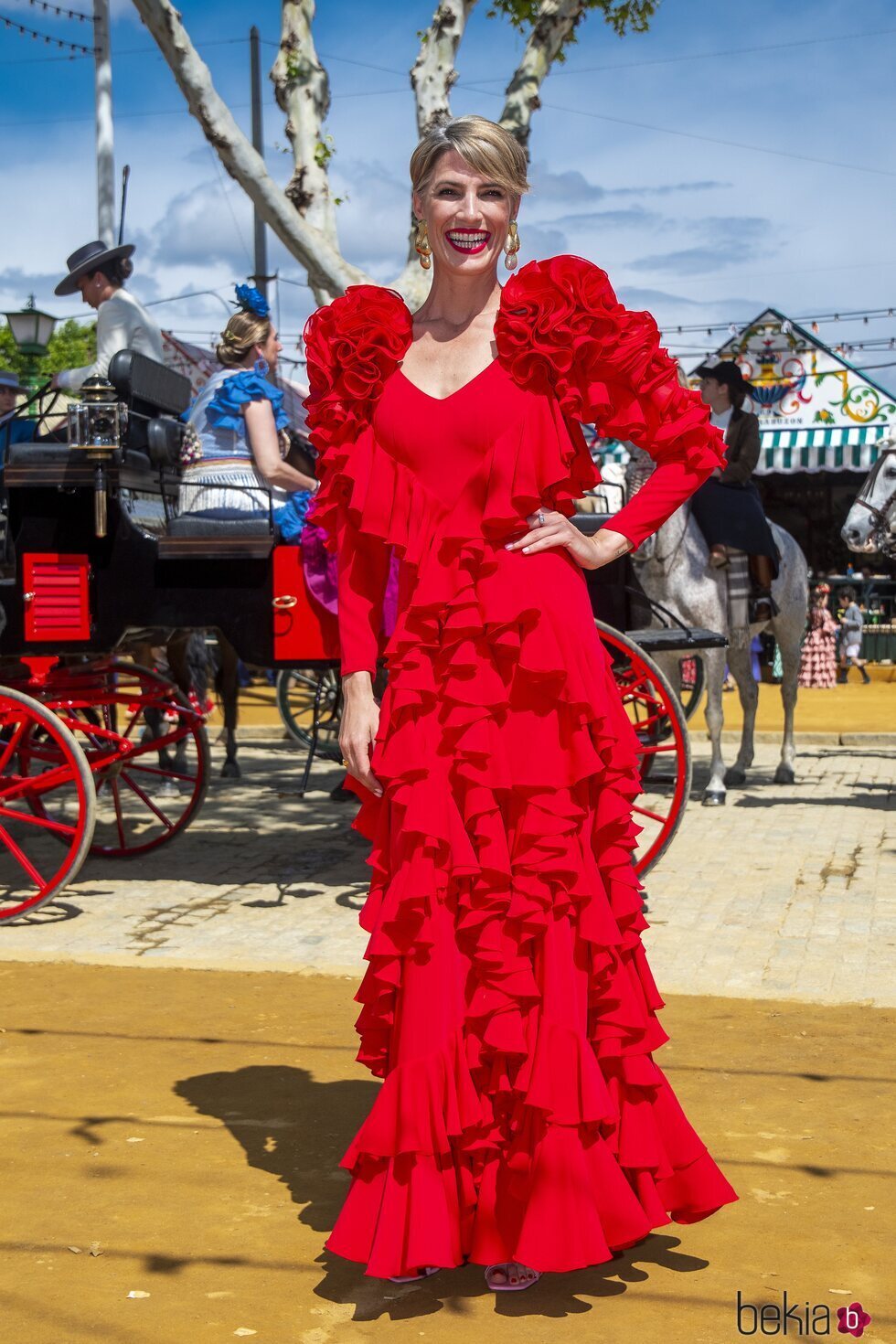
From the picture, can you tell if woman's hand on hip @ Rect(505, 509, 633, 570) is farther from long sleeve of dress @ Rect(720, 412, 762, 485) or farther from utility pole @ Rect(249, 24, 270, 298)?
utility pole @ Rect(249, 24, 270, 298)

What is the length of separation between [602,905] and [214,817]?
23.0 ft

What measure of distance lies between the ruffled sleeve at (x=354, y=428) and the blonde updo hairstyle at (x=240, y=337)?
427cm

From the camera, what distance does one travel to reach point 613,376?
3.54 meters

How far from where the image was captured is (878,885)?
778 centimetres

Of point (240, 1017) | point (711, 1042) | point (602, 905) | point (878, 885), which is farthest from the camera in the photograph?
point (878, 885)

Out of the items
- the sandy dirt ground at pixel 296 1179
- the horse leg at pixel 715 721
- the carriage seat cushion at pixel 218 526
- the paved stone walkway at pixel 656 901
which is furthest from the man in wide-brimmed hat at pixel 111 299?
the horse leg at pixel 715 721

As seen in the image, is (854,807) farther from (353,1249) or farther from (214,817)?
(353,1249)

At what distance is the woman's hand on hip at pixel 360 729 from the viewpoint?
3.43 m

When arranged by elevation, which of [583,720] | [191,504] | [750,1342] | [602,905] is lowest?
[750,1342]

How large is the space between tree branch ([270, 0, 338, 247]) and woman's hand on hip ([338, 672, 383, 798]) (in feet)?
28.8

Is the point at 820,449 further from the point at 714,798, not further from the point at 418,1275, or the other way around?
the point at 418,1275

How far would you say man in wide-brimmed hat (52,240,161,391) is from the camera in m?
8.23

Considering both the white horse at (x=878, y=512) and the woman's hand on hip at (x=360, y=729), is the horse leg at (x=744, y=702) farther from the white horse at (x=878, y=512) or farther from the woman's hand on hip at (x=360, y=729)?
the woman's hand on hip at (x=360, y=729)

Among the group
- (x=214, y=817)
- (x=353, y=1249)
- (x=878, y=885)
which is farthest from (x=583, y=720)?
(x=214, y=817)
